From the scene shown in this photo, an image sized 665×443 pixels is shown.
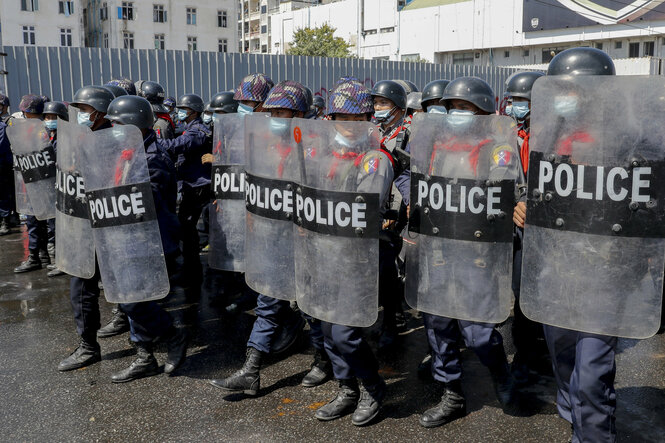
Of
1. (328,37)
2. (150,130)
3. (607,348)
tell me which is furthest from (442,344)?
(328,37)

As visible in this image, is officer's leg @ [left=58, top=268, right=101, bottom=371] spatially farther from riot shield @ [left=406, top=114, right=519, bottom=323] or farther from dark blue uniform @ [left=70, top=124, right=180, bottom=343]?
riot shield @ [left=406, top=114, right=519, bottom=323]

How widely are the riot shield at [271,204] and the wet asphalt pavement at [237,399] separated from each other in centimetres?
76

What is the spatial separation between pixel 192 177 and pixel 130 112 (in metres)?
1.99

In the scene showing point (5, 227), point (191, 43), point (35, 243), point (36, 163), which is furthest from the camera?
point (191, 43)

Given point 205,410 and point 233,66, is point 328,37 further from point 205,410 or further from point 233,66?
point 205,410

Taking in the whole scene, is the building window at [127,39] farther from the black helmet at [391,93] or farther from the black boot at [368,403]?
the black boot at [368,403]

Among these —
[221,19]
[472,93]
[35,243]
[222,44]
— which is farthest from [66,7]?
[472,93]

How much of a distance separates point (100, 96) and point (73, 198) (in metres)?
0.84

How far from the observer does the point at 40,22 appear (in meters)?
44.9

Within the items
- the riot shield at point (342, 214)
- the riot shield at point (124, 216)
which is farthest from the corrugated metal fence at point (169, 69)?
the riot shield at point (342, 214)

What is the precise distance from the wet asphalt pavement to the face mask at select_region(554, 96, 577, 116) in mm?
1758

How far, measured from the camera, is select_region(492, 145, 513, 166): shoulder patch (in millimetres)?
2934

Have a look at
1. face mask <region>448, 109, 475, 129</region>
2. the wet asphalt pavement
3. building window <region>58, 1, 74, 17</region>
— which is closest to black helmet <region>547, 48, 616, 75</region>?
face mask <region>448, 109, 475, 129</region>

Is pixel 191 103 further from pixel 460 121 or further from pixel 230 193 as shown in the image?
pixel 460 121
